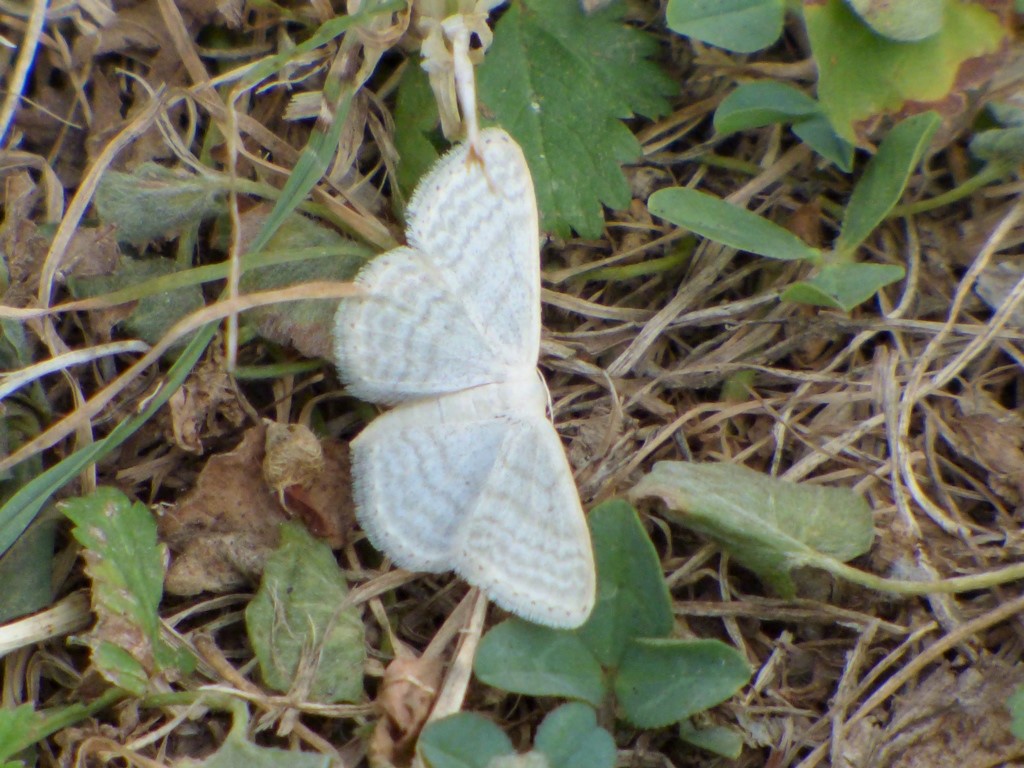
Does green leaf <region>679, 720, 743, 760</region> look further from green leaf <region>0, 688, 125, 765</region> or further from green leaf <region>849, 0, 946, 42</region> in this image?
green leaf <region>849, 0, 946, 42</region>

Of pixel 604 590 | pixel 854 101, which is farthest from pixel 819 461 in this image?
pixel 854 101

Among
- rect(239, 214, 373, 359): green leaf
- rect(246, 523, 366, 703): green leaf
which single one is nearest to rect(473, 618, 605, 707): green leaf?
rect(246, 523, 366, 703): green leaf

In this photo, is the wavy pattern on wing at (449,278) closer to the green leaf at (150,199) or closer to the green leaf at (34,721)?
the green leaf at (150,199)

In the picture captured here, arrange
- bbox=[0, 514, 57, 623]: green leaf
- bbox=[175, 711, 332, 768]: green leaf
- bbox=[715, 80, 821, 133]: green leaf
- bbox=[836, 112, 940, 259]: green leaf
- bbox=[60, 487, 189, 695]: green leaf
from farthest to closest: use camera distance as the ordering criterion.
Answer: bbox=[715, 80, 821, 133]: green leaf < bbox=[836, 112, 940, 259]: green leaf < bbox=[0, 514, 57, 623]: green leaf < bbox=[60, 487, 189, 695]: green leaf < bbox=[175, 711, 332, 768]: green leaf

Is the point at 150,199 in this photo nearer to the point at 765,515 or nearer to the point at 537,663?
the point at 537,663

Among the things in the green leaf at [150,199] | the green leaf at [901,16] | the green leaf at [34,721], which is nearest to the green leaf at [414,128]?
the green leaf at [150,199]

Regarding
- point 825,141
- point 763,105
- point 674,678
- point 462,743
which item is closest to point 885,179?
point 825,141
